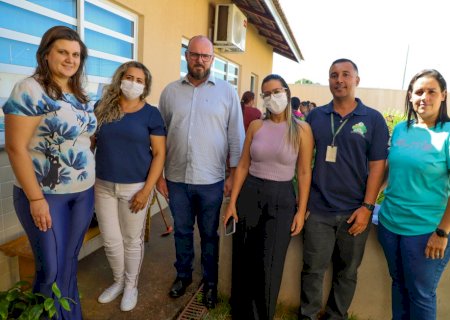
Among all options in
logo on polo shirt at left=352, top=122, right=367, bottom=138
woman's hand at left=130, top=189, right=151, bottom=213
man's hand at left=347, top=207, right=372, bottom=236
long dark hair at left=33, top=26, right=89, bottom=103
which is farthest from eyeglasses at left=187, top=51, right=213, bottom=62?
man's hand at left=347, top=207, right=372, bottom=236

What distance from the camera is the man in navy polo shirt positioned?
2047mm

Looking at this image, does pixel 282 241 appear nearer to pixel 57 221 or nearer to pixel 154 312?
pixel 154 312

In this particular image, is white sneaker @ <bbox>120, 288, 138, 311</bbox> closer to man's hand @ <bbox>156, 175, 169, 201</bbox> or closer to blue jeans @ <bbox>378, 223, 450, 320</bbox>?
man's hand @ <bbox>156, 175, 169, 201</bbox>

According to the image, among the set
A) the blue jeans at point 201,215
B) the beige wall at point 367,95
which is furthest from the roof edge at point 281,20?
the beige wall at point 367,95

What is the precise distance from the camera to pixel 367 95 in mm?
19859

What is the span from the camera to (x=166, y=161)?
2609 mm

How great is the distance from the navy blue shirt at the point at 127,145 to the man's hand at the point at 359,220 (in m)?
1.46

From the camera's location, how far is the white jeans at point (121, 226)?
93.7 inches

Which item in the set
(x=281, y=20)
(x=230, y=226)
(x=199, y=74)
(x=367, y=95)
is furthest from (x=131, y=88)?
(x=367, y=95)

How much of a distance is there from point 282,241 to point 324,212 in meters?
0.34

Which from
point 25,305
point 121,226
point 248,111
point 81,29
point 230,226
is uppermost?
point 81,29

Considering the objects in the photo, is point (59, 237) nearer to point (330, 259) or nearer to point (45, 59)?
point (45, 59)

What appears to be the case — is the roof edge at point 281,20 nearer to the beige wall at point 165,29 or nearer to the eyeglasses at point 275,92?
the beige wall at point 165,29

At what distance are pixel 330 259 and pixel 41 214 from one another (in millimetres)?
1870
